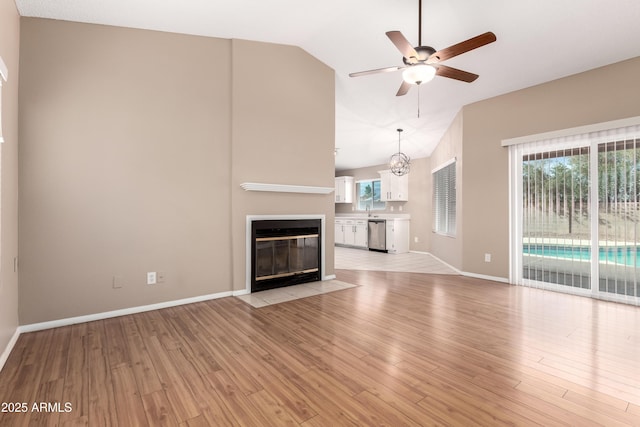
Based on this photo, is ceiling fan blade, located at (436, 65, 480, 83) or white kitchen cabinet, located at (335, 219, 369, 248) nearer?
ceiling fan blade, located at (436, 65, 480, 83)

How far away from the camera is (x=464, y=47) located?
2484 millimetres

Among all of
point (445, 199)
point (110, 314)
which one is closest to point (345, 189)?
point (445, 199)

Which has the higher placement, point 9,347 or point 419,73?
point 419,73

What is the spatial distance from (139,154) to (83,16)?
136cm

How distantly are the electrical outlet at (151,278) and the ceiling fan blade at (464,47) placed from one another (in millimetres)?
3489

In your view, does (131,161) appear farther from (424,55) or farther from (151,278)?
(424,55)

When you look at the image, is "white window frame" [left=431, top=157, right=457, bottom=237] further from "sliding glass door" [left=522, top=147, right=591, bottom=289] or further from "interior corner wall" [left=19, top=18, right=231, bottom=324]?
"interior corner wall" [left=19, top=18, right=231, bottom=324]

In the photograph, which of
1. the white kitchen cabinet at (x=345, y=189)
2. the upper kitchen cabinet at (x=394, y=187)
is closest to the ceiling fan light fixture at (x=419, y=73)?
the upper kitchen cabinet at (x=394, y=187)

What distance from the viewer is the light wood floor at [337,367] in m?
1.67

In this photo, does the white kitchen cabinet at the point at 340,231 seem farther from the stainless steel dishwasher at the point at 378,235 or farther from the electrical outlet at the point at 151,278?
the electrical outlet at the point at 151,278

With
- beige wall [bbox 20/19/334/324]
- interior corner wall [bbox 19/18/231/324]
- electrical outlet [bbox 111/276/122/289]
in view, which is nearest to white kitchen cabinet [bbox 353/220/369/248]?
beige wall [bbox 20/19/334/324]

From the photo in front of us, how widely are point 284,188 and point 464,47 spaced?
2.60 m

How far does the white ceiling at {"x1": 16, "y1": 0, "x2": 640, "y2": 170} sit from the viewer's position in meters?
3.03

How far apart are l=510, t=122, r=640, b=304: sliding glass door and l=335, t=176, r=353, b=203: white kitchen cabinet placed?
18.3 ft
